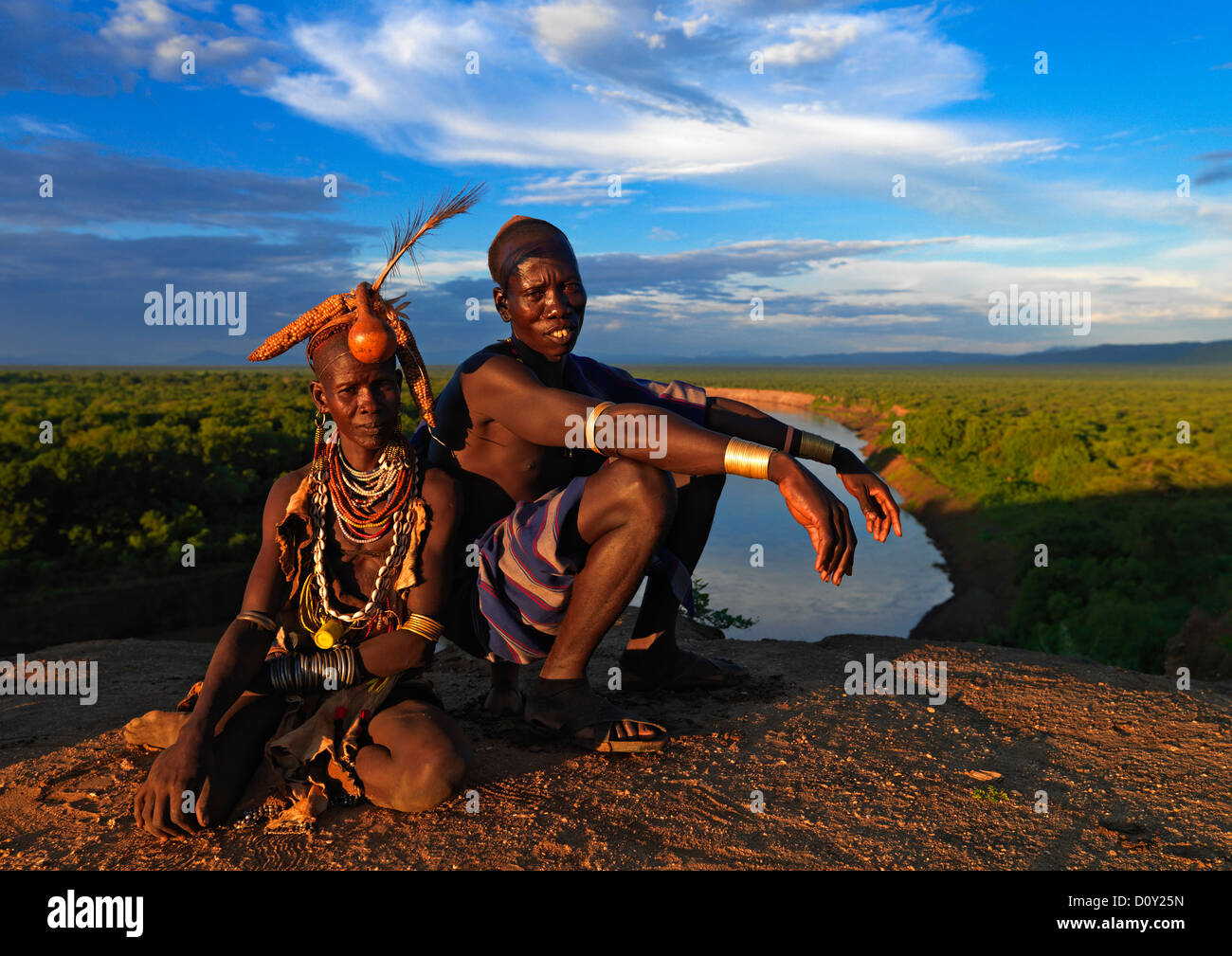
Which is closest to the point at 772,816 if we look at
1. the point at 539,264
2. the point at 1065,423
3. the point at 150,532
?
the point at 539,264

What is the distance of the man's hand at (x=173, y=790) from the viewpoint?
303 centimetres

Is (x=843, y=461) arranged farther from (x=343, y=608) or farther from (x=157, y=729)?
(x=157, y=729)

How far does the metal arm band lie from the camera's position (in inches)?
139

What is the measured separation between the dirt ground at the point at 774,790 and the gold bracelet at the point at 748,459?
1211 mm

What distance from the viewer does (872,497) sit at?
12.1 ft

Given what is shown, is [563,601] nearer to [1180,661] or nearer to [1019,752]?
[1019,752]

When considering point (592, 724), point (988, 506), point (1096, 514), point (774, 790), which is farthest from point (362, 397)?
point (988, 506)

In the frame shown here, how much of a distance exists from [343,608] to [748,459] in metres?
1.71

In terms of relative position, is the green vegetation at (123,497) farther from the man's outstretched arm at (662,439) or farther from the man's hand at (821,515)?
the man's hand at (821,515)

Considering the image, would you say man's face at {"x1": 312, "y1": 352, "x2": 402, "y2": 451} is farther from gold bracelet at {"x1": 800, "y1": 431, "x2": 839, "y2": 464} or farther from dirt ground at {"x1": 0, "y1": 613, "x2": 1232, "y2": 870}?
gold bracelet at {"x1": 800, "y1": 431, "x2": 839, "y2": 464}

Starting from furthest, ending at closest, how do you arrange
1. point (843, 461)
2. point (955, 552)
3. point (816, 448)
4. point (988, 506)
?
1. point (988, 506)
2. point (955, 552)
3. point (816, 448)
4. point (843, 461)

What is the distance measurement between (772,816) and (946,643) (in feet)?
10.4

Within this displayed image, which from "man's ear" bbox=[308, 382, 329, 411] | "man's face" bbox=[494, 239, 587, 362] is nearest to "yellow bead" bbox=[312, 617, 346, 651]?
"man's ear" bbox=[308, 382, 329, 411]

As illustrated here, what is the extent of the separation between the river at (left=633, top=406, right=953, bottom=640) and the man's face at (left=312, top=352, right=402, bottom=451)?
9641 mm
